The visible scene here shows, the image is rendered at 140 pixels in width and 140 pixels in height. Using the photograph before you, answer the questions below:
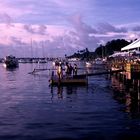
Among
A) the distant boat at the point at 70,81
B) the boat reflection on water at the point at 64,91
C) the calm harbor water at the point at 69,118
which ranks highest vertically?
the distant boat at the point at 70,81

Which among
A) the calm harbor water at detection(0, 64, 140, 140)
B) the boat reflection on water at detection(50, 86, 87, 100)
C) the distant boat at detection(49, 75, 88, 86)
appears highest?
the distant boat at detection(49, 75, 88, 86)

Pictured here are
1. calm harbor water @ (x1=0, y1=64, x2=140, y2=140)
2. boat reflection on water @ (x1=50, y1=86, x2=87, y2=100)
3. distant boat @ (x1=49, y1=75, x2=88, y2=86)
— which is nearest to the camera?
calm harbor water @ (x1=0, y1=64, x2=140, y2=140)

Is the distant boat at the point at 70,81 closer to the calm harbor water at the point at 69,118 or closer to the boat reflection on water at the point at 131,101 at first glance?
the boat reflection on water at the point at 131,101

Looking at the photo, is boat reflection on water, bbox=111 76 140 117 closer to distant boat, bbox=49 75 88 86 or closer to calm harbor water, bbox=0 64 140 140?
calm harbor water, bbox=0 64 140 140

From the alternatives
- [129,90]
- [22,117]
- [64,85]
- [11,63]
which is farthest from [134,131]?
[11,63]

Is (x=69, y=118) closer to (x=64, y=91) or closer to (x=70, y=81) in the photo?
(x=64, y=91)

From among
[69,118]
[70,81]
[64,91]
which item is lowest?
[69,118]

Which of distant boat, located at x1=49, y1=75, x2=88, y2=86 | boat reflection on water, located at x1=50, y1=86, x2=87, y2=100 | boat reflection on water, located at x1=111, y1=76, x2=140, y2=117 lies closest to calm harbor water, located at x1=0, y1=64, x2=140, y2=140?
boat reflection on water, located at x1=111, y1=76, x2=140, y2=117

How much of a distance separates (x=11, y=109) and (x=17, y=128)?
8.74 metres

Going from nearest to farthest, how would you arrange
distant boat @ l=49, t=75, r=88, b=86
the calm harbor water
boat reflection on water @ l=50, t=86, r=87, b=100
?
the calm harbor water, boat reflection on water @ l=50, t=86, r=87, b=100, distant boat @ l=49, t=75, r=88, b=86

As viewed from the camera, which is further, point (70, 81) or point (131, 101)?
point (70, 81)

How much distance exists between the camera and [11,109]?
36.4 metres

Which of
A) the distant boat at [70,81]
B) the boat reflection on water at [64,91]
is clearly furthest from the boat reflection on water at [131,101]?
the distant boat at [70,81]

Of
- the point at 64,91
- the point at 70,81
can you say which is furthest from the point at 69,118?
the point at 70,81
